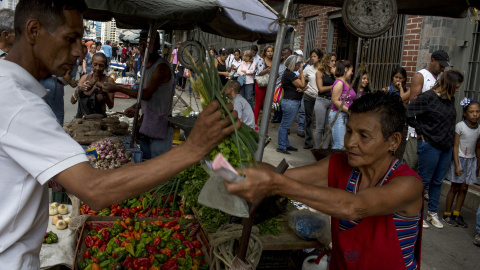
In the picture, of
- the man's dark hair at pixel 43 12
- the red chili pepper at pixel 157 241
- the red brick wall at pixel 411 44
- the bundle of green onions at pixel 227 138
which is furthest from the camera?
the red brick wall at pixel 411 44

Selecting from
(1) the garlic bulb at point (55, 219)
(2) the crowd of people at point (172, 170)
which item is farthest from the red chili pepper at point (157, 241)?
(2) the crowd of people at point (172, 170)

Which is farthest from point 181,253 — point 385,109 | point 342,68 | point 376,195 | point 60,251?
point 342,68

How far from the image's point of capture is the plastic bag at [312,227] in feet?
9.26

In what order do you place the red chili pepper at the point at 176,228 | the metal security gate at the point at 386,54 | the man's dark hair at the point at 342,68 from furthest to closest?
the metal security gate at the point at 386,54
the man's dark hair at the point at 342,68
the red chili pepper at the point at 176,228

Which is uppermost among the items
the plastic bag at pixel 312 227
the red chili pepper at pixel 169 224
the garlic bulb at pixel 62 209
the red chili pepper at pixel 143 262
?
the plastic bag at pixel 312 227

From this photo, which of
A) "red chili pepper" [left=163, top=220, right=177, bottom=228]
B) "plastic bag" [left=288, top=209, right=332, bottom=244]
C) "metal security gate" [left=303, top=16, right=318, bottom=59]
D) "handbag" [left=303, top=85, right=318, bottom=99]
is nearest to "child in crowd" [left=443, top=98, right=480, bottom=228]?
"plastic bag" [left=288, top=209, right=332, bottom=244]

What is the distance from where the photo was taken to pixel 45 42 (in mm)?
1451

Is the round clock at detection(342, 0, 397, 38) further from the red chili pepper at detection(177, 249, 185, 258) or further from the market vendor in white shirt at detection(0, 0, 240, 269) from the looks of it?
the red chili pepper at detection(177, 249, 185, 258)

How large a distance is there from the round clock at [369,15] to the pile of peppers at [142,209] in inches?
96.0

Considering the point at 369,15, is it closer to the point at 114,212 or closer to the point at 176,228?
the point at 176,228

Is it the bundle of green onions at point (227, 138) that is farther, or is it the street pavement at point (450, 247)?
A: the street pavement at point (450, 247)

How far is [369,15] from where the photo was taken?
3.36m

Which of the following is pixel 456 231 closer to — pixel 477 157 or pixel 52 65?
pixel 477 157

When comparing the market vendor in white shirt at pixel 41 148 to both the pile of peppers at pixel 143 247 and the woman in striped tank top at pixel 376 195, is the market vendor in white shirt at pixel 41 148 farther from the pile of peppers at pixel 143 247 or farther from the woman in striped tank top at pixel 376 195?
the pile of peppers at pixel 143 247
